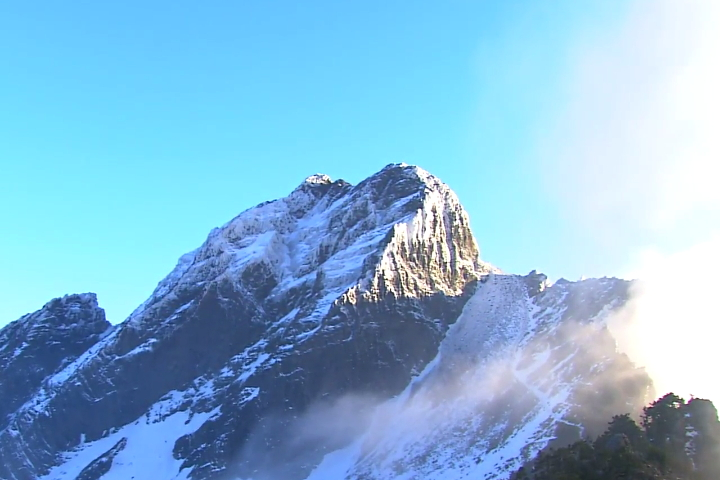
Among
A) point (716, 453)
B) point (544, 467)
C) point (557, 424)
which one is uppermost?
point (557, 424)

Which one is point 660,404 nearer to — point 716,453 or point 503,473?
point 716,453

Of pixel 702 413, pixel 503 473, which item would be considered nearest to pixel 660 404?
pixel 702 413

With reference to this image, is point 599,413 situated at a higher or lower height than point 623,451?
higher

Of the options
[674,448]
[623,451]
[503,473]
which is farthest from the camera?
[503,473]

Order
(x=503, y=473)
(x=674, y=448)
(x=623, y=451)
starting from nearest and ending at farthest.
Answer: (x=623, y=451)
(x=674, y=448)
(x=503, y=473)

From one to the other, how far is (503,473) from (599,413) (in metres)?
22.8

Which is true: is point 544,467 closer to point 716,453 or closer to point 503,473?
point 716,453

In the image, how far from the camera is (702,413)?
144 metres

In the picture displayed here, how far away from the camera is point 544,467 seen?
423 ft

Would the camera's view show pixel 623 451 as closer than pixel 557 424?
Yes

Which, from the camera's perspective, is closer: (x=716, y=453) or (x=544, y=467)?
(x=544, y=467)

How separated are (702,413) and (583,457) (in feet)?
94.0

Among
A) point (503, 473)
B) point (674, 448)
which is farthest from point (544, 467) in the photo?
point (503, 473)

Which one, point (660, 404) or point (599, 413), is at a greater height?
point (599, 413)
